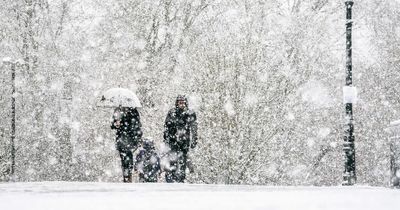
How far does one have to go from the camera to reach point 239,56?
14641 millimetres

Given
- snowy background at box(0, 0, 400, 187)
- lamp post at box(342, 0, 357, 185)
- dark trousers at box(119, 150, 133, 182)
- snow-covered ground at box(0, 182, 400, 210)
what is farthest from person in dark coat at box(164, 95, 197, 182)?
snow-covered ground at box(0, 182, 400, 210)

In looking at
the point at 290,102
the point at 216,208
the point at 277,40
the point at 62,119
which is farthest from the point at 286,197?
the point at 62,119

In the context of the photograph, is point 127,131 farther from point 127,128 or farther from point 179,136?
point 179,136

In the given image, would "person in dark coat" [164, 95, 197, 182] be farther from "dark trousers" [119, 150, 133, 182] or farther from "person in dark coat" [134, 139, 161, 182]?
"person in dark coat" [134, 139, 161, 182]

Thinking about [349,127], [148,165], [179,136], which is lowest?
[148,165]

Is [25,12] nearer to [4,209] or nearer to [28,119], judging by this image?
[28,119]

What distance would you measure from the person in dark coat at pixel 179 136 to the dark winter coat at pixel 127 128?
525 mm

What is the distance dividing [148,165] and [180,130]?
5.29ft

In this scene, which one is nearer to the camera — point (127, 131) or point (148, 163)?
point (127, 131)

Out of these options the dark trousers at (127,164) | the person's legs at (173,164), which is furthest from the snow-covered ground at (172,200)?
the person's legs at (173,164)

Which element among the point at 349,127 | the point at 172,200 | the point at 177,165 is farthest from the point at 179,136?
the point at 172,200

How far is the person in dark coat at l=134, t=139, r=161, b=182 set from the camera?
13.9 m

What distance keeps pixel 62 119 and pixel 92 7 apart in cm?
434

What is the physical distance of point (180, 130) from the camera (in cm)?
1267
